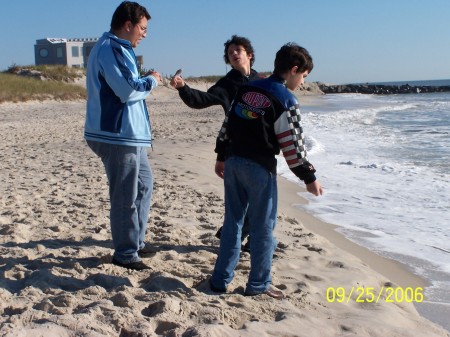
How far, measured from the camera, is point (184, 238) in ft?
15.3

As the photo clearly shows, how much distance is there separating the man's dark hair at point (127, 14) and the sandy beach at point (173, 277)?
154cm

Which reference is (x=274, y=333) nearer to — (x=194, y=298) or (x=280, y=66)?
(x=194, y=298)

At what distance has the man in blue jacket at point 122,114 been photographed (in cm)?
345

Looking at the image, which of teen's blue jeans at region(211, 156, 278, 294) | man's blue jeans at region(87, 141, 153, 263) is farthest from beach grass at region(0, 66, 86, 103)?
teen's blue jeans at region(211, 156, 278, 294)

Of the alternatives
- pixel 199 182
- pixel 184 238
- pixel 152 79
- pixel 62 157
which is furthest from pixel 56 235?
pixel 62 157

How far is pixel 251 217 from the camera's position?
3359mm

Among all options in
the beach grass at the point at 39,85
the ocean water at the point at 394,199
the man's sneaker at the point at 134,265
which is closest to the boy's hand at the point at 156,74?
the man's sneaker at the point at 134,265

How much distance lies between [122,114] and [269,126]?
93 centimetres

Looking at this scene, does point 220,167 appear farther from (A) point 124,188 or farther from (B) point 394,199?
(B) point 394,199

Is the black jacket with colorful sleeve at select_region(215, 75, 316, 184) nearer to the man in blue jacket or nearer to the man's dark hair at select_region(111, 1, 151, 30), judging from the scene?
the man in blue jacket
